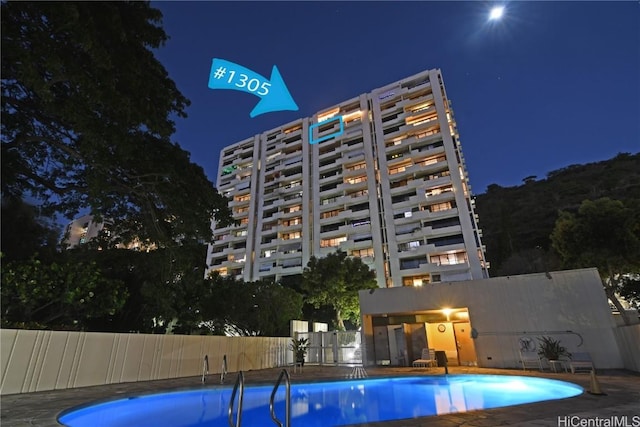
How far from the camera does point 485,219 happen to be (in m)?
45.8

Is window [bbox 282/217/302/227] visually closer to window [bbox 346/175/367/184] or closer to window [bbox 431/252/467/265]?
window [bbox 346/175/367/184]

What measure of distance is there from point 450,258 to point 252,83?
28.6 meters

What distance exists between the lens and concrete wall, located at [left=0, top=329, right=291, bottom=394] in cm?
768

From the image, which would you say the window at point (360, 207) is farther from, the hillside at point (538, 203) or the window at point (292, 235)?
the hillside at point (538, 203)

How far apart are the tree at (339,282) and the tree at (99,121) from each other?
16.9 metres

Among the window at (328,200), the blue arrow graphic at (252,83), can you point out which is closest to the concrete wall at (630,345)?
the blue arrow graphic at (252,83)

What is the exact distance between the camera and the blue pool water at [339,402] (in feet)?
20.5

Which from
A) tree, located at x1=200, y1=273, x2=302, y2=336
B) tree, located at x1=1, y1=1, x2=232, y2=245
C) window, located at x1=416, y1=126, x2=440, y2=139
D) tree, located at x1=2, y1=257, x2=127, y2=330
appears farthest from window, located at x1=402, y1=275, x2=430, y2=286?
tree, located at x1=2, y1=257, x2=127, y2=330

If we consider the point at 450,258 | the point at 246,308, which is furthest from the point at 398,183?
the point at 246,308

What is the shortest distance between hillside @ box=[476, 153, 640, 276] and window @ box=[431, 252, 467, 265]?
14.3ft

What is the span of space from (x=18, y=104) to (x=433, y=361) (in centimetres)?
1643

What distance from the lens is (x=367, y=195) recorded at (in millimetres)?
40125

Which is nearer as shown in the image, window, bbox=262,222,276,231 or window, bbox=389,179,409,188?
window, bbox=389,179,409,188

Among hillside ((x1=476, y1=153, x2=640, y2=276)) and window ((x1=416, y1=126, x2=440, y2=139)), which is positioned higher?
window ((x1=416, y1=126, x2=440, y2=139))
